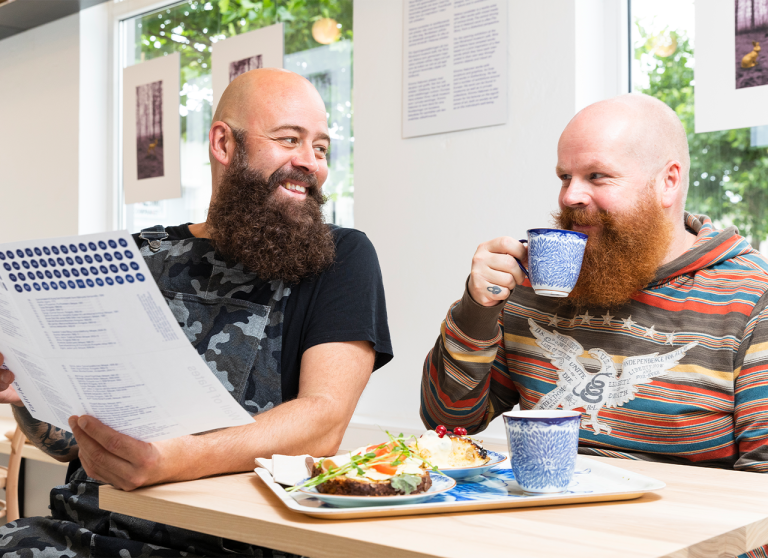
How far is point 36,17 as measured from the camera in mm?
4316

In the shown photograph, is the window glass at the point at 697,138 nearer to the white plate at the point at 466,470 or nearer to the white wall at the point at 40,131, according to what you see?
the white plate at the point at 466,470

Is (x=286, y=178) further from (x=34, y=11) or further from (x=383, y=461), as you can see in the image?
(x=34, y=11)

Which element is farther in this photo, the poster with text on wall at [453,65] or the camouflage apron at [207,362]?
the poster with text on wall at [453,65]

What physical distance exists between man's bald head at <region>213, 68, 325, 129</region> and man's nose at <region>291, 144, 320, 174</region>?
0.11m

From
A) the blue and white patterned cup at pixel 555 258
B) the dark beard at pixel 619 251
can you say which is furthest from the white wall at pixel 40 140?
the blue and white patterned cup at pixel 555 258

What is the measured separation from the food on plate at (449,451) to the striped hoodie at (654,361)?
0.36m

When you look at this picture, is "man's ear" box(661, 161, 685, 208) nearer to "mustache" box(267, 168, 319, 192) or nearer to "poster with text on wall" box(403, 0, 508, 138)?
"mustache" box(267, 168, 319, 192)

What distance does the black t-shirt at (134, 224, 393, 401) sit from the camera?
4.84ft

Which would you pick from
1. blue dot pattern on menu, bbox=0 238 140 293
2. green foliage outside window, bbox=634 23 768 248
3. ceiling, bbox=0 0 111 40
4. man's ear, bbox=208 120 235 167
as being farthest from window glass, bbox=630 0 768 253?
ceiling, bbox=0 0 111 40

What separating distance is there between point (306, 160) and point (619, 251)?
0.76 meters

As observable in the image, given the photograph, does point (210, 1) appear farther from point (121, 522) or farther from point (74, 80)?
point (121, 522)

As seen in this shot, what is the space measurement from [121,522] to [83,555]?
10 centimetres

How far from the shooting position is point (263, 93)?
1824 mm

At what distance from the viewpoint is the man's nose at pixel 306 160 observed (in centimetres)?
178
